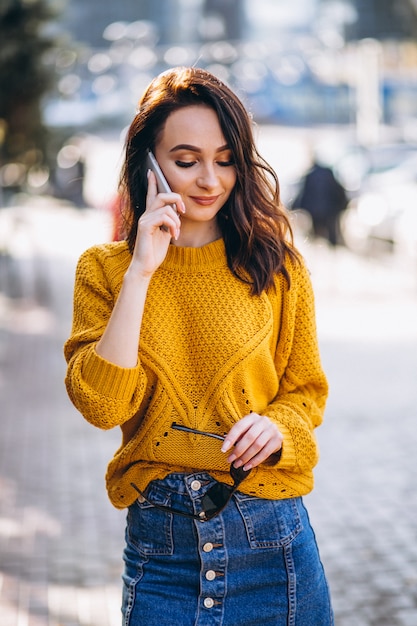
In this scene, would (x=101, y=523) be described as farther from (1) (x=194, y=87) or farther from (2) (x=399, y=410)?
(1) (x=194, y=87)

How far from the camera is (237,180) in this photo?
93.8 inches

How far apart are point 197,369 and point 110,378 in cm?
24

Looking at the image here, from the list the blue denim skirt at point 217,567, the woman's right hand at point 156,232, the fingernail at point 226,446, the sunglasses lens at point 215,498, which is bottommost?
the blue denim skirt at point 217,567

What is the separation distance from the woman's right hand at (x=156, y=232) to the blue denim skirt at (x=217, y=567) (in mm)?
A: 486

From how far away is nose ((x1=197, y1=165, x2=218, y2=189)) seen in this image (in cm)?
229

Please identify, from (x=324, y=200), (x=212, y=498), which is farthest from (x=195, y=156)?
(x=324, y=200)

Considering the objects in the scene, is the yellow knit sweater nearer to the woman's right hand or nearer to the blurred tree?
the woman's right hand

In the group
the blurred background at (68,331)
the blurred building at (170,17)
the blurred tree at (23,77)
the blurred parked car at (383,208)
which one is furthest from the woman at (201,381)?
the blurred building at (170,17)

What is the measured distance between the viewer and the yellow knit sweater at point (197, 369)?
226cm

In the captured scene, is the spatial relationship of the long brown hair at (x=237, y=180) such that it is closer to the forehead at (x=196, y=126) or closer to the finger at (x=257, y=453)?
the forehead at (x=196, y=126)

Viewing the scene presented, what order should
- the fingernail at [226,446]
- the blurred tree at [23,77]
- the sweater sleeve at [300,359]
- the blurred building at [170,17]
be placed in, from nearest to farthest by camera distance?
1. the fingernail at [226,446]
2. the sweater sleeve at [300,359]
3. the blurred tree at [23,77]
4. the blurred building at [170,17]

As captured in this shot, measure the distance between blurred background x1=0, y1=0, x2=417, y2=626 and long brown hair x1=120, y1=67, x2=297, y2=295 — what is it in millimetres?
267

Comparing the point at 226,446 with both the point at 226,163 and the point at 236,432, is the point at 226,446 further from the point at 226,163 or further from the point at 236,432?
the point at 226,163

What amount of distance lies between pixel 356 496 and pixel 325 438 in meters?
1.22
